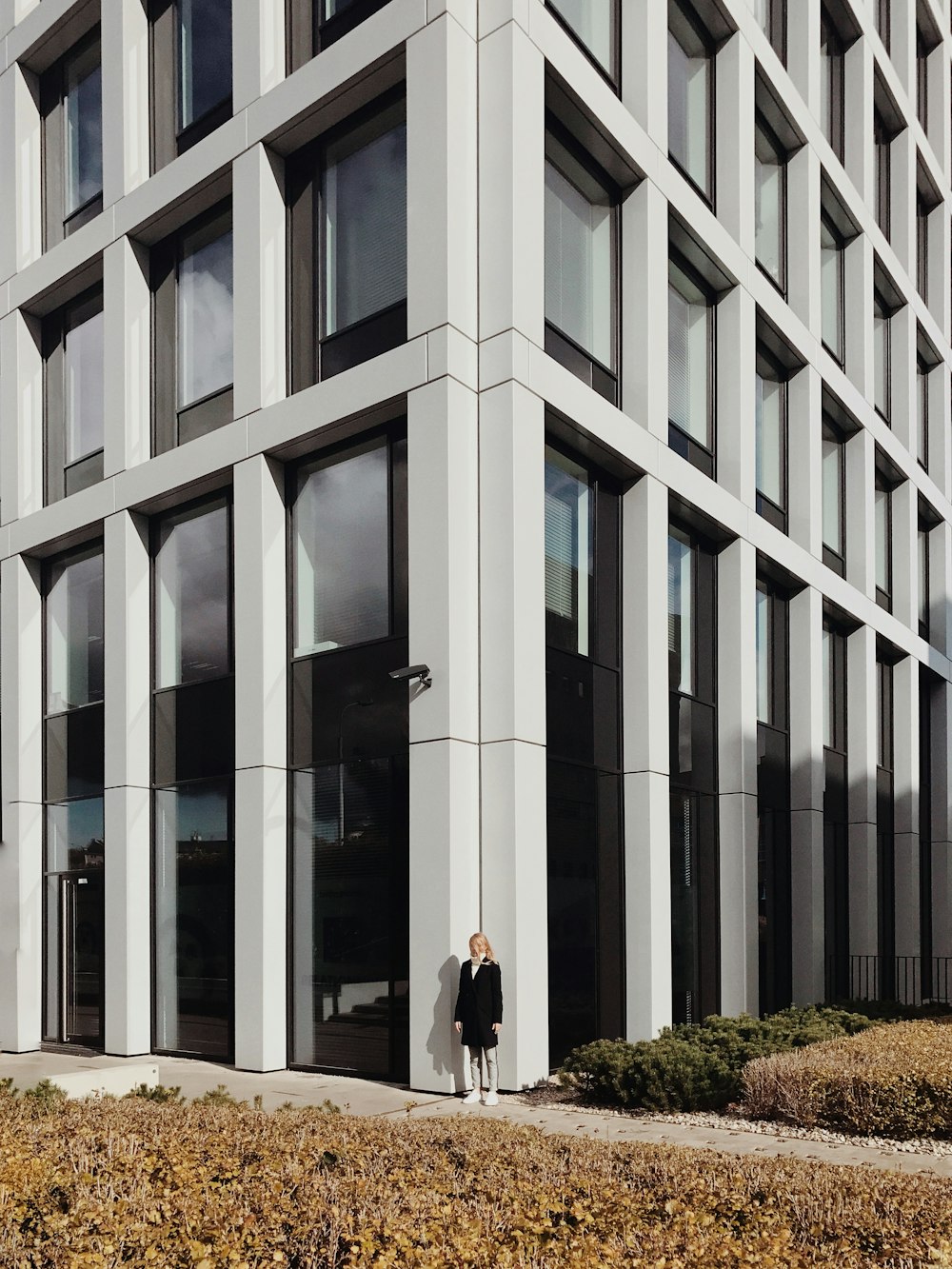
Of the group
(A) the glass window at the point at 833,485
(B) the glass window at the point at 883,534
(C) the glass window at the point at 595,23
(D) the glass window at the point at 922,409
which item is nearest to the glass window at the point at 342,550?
(C) the glass window at the point at 595,23

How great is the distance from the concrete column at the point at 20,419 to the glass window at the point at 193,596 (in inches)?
148

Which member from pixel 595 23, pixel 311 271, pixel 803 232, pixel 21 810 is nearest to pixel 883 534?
pixel 803 232

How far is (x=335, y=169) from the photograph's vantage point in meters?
18.1

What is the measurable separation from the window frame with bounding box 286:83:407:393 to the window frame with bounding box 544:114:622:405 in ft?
7.79

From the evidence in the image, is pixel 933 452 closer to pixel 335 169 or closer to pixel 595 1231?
pixel 335 169

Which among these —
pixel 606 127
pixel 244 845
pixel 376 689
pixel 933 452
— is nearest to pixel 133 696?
pixel 244 845

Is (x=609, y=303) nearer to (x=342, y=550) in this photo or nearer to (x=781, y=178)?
(x=342, y=550)

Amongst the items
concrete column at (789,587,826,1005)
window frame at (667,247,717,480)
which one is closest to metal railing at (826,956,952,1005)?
concrete column at (789,587,826,1005)

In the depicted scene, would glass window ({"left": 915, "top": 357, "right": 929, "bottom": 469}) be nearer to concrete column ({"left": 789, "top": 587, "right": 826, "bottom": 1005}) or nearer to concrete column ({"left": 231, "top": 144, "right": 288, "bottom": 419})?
concrete column ({"left": 789, "top": 587, "right": 826, "bottom": 1005})

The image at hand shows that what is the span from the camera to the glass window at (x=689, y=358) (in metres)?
21.0

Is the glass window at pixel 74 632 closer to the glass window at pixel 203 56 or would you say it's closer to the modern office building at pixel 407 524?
the modern office building at pixel 407 524

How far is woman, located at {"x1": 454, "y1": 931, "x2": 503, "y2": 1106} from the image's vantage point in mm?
14141

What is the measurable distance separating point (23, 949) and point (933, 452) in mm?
27006

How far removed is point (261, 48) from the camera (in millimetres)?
18375
